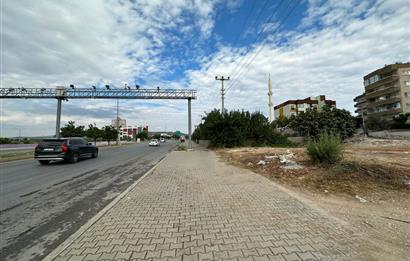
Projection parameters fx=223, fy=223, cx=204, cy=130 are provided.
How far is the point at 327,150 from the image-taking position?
8695mm

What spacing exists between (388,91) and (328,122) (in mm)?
33194

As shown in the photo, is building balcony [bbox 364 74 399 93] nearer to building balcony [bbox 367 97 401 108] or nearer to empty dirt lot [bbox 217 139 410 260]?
building balcony [bbox 367 97 401 108]

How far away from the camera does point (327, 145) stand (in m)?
8.75

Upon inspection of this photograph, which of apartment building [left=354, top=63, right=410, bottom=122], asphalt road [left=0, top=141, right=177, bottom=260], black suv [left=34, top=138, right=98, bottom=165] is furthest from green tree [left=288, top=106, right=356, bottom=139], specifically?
asphalt road [left=0, top=141, right=177, bottom=260]

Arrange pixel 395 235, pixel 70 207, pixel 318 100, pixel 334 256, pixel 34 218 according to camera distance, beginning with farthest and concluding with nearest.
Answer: pixel 318 100
pixel 70 207
pixel 34 218
pixel 395 235
pixel 334 256

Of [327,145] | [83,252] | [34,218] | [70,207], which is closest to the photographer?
[83,252]

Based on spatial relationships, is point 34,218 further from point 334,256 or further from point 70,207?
point 334,256

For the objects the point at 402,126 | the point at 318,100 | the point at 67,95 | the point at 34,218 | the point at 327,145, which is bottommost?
the point at 34,218

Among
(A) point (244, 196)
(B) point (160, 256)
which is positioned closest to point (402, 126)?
(A) point (244, 196)

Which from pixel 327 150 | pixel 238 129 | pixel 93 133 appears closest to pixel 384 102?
pixel 238 129

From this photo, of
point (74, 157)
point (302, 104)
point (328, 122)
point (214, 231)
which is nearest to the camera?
point (214, 231)

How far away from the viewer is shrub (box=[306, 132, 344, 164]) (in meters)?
8.59

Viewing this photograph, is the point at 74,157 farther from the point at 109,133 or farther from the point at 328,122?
the point at 109,133

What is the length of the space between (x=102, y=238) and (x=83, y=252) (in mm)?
423
